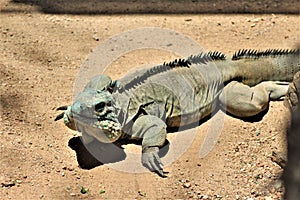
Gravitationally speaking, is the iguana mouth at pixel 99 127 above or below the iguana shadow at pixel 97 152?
above

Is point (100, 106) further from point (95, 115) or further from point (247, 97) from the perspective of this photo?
point (247, 97)

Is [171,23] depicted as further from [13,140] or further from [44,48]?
[13,140]

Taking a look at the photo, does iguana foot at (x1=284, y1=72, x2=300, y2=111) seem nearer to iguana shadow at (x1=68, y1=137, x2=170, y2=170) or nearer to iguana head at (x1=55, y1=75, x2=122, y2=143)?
iguana shadow at (x1=68, y1=137, x2=170, y2=170)

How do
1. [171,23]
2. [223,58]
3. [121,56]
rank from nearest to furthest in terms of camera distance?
1. [223,58]
2. [121,56]
3. [171,23]

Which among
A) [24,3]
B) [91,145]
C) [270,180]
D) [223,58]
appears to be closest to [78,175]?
[91,145]

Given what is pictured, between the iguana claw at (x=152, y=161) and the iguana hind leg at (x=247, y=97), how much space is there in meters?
1.24

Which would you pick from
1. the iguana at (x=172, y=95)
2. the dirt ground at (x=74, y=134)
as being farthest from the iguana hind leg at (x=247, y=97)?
the dirt ground at (x=74, y=134)

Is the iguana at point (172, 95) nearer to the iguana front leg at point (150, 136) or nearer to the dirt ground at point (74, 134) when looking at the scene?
the iguana front leg at point (150, 136)

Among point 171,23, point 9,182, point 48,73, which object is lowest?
point 9,182

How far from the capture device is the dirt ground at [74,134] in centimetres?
514

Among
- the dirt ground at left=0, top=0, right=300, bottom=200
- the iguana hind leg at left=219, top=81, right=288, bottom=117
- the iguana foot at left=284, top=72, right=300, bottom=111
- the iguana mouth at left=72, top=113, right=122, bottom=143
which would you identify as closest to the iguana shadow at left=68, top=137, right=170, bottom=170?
the dirt ground at left=0, top=0, right=300, bottom=200

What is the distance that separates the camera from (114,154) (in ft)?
18.6

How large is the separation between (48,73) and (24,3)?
7.84ft

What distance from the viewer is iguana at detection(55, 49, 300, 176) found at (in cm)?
542
